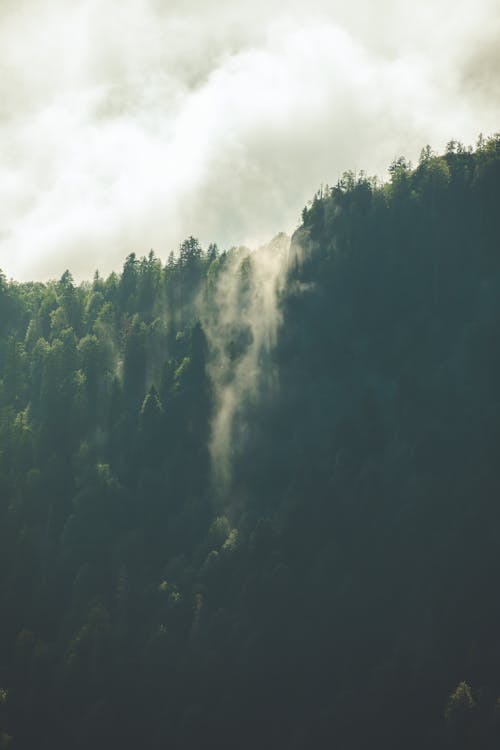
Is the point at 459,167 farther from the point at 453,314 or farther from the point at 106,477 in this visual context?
the point at 106,477

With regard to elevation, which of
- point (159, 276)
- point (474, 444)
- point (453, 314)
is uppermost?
point (159, 276)

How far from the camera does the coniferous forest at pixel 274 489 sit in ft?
307

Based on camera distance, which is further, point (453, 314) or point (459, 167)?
point (459, 167)

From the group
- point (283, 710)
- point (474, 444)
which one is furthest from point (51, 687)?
point (474, 444)

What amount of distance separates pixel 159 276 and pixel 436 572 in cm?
10297

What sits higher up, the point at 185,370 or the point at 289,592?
the point at 185,370

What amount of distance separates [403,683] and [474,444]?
43.0m

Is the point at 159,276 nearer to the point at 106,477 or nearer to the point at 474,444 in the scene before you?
the point at 106,477

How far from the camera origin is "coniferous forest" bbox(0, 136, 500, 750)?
307 feet

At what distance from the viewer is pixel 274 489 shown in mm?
122250

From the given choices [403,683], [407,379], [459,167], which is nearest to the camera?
[403,683]

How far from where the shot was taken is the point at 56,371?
144m

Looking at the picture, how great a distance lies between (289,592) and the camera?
104 metres

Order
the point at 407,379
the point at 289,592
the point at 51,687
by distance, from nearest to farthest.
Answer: the point at 51,687, the point at 289,592, the point at 407,379
